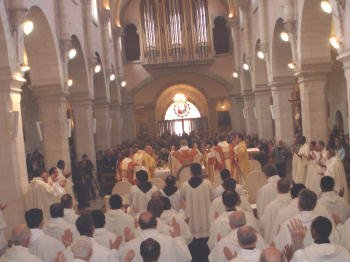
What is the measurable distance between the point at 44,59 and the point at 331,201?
1092 cm

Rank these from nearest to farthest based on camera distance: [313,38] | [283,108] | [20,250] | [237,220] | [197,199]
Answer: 1. [20,250]
2. [237,220]
3. [197,199]
4. [313,38]
5. [283,108]

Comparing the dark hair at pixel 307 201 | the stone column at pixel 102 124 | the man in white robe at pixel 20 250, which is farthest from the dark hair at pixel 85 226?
the stone column at pixel 102 124

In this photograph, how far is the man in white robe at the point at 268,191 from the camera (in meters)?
9.57

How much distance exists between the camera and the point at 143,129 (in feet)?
122

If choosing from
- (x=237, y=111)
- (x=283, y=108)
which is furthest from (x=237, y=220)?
(x=237, y=111)

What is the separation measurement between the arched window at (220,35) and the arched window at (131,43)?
5086 mm

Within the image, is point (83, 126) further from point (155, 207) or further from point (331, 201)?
point (155, 207)

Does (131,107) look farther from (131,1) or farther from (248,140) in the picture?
(248,140)

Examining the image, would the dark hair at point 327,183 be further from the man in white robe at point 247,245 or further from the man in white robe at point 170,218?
the man in white robe at point 247,245

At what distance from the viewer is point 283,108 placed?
20344 millimetres

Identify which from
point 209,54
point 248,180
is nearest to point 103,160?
point 248,180

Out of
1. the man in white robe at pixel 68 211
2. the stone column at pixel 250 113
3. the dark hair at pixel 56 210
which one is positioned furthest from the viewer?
the stone column at pixel 250 113

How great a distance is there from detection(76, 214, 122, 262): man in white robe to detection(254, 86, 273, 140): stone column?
19215mm

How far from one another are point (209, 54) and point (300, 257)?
97.2 feet
